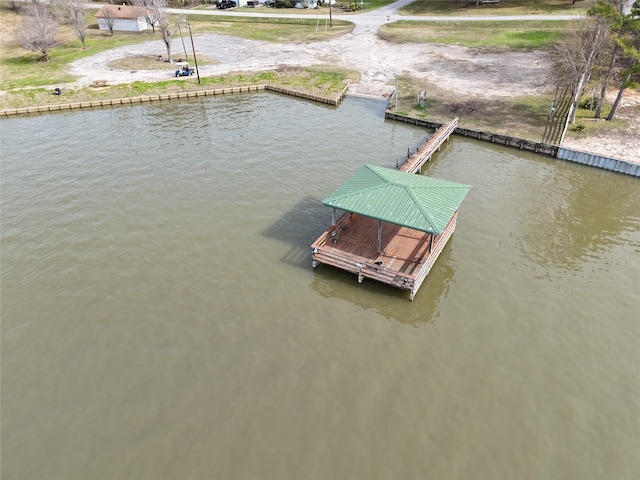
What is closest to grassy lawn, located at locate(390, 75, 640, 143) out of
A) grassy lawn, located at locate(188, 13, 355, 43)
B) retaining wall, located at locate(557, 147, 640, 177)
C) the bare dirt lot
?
the bare dirt lot

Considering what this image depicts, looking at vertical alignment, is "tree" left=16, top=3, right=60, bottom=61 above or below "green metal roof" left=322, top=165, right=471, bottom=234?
above

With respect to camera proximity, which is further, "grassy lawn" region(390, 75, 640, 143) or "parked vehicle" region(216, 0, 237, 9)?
"parked vehicle" region(216, 0, 237, 9)

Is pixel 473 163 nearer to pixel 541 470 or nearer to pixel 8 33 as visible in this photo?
pixel 541 470

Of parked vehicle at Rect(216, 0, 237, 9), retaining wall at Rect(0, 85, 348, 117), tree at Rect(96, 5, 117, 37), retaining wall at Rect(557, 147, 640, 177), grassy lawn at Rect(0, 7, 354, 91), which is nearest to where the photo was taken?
retaining wall at Rect(557, 147, 640, 177)

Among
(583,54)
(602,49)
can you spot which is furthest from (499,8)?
(583,54)

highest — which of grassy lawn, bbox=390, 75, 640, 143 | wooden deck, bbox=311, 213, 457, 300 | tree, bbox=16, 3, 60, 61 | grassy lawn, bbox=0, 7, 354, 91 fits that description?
tree, bbox=16, 3, 60, 61

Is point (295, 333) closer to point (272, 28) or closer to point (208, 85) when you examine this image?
point (208, 85)

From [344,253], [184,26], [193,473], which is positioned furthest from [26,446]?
[184,26]

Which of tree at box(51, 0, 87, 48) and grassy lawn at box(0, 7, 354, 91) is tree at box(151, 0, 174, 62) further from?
tree at box(51, 0, 87, 48)
